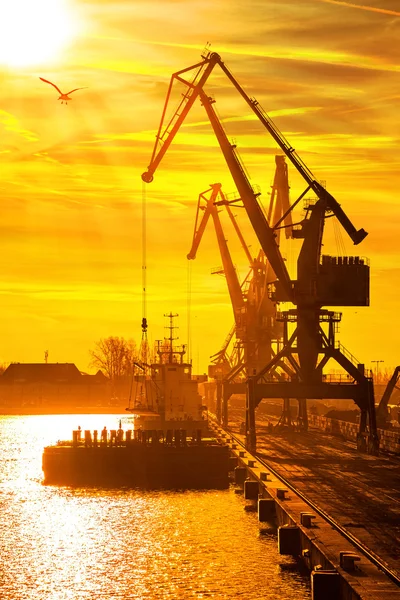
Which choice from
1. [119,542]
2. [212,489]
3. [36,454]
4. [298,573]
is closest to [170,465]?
[212,489]

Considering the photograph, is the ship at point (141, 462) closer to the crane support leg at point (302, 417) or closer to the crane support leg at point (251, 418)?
the crane support leg at point (251, 418)

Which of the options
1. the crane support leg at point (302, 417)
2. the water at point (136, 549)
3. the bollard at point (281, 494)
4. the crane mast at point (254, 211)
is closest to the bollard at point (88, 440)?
the water at point (136, 549)

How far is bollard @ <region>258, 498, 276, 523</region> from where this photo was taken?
160 ft

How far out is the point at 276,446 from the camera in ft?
260

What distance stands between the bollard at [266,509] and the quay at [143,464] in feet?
65.2

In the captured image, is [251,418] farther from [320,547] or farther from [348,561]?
[348,561]

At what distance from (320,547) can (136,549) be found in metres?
14.5

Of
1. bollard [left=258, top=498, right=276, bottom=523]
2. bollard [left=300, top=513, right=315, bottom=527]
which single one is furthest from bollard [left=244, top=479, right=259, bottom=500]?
bollard [left=300, top=513, right=315, bottom=527]

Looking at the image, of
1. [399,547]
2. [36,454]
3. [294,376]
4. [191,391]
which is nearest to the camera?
[399,547]

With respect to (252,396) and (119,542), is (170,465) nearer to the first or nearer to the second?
(252,396)

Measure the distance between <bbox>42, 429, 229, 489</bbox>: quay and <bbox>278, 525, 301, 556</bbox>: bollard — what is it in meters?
28.4

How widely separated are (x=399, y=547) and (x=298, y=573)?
189 inches

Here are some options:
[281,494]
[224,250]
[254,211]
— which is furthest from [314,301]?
[224,250]

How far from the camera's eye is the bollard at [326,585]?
31.1 meters
